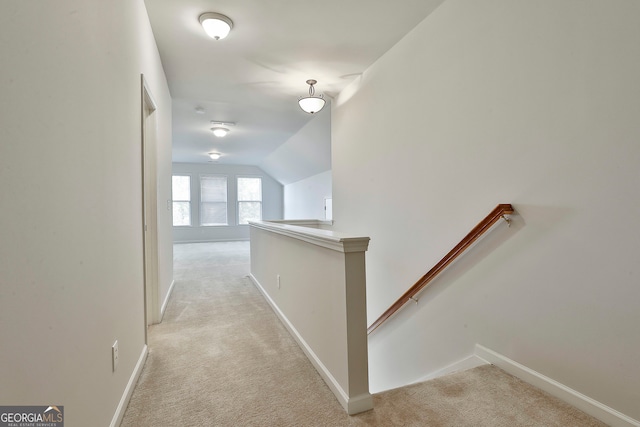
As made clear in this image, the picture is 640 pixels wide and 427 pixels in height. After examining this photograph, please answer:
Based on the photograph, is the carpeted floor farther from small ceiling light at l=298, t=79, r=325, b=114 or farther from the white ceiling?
the white ceiling

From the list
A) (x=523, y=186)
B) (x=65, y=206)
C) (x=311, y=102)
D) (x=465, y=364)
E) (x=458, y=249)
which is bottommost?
(x=465, y=364)

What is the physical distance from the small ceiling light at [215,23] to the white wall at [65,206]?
2.77 feet

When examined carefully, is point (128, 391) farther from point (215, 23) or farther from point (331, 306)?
point (215, 23)

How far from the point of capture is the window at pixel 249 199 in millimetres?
10695

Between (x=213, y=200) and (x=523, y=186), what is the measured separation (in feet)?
32.2

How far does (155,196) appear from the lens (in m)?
2.85

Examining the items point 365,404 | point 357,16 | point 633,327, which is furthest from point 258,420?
point 357,16

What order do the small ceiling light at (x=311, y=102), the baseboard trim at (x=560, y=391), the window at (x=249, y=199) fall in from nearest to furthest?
1. the baseboard trim at (x=560, y=391)
2. the small ceiling light at (x=311, y=102)
3. the window at (x=249, y=199)

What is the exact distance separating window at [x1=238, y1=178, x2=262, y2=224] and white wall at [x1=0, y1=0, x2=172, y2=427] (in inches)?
354

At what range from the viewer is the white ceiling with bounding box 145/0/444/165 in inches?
97.3

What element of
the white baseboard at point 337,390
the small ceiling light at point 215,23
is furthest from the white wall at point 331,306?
the small ceiling light at point 215,23

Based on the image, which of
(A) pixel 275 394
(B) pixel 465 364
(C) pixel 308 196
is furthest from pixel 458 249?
(C) pixel 308 196

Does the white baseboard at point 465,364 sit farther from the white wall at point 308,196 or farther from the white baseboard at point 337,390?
the white wall at point 308,196

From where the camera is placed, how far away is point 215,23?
2.51 m
